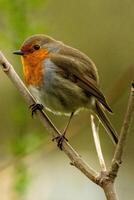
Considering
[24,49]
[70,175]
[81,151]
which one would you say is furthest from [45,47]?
[81,151]

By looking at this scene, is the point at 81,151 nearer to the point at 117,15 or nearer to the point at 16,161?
the point at 117,15

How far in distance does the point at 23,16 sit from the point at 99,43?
17.1 ft

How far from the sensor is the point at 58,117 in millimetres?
9391

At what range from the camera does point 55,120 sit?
9352mm

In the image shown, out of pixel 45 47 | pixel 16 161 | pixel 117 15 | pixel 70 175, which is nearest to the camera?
pixel 16 161

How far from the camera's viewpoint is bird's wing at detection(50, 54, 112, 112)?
498cm

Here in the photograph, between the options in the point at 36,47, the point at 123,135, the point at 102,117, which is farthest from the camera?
the point at 36,47

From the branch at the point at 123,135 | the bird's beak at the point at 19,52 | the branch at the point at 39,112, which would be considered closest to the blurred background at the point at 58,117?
the bird's beak at the point at 19,52

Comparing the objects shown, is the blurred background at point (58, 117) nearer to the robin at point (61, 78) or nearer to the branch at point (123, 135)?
the robin at point (61, 78)

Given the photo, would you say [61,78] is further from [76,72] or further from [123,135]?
[123,135]

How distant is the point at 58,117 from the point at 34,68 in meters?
4.39

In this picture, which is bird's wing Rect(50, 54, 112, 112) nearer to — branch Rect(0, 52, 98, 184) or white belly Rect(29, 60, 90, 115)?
white belly Rect(29, 60, 90, 115)

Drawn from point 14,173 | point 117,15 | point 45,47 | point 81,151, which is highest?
point 45,47

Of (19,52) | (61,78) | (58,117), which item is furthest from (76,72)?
(58,117)
